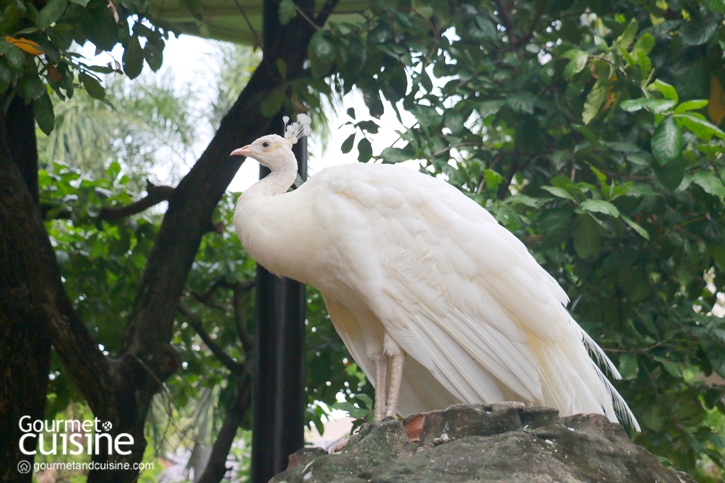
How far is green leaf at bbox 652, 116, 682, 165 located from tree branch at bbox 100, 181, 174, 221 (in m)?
2.36

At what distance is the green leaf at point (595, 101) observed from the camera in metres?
3.30

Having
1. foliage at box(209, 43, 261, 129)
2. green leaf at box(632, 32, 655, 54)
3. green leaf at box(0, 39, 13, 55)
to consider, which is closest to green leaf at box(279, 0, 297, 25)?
green leaf at box(0, 39, 13, 55)

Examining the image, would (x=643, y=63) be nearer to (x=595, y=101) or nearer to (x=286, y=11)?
(x=595, y=101)

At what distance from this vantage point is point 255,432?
3902mm

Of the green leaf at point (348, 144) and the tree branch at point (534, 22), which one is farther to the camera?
the tree branch at point (534, 22)

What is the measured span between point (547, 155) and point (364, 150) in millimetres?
991

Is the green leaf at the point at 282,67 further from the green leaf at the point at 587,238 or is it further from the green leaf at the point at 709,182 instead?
the green leaf at the point at 709,182

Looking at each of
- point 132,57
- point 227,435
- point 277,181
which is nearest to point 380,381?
point 277,181

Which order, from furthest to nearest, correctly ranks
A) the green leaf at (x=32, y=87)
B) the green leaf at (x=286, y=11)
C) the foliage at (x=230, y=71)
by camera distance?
the foliage at (x=230, y=71), the green leaf at (x=286, y=11), the green leaf at (x=32, y=87)

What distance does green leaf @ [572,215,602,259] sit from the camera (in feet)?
10.1

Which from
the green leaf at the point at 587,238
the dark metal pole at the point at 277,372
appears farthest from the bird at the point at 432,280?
the dark metal pole at the point at 277,372

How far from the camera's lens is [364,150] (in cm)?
351

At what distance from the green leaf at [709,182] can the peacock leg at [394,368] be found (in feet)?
4.61

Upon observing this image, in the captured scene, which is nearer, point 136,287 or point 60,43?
point 60,43
